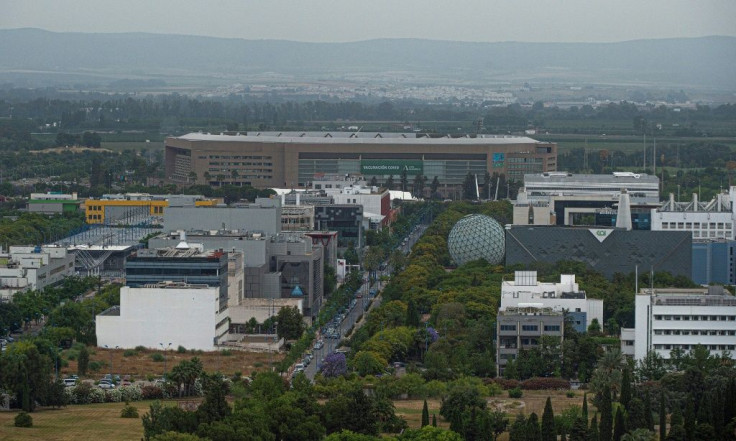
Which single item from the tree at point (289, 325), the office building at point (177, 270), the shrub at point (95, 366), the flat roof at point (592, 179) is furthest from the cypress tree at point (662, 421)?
the flat roof at point (592, 179)

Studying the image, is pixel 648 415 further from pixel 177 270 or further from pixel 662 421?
pixel 177 270

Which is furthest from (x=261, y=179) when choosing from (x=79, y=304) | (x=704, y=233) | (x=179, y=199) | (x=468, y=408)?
(x=468, y=408)

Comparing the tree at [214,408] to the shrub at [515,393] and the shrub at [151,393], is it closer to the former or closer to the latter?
the shrub at [151,393]

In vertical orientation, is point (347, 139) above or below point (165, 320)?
above

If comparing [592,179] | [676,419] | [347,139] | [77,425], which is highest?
[347,139]

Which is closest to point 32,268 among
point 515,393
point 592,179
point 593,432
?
point 515,393
